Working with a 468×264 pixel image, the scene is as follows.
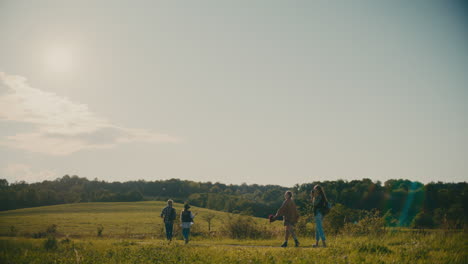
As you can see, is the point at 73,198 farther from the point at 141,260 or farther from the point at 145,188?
the point at 141,260

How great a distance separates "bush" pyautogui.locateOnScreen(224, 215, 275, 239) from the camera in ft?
71.6

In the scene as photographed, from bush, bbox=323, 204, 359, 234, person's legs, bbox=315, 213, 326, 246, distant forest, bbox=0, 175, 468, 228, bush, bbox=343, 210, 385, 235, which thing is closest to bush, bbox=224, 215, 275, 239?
bush, bbox=323, 204, 359, 234

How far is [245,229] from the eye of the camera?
2242cm

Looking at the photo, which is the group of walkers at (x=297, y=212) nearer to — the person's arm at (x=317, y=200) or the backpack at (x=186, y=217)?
the person's arm at (x=317, y=200)

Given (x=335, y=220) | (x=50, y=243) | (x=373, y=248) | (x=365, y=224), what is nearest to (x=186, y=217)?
(x=50, y=243)

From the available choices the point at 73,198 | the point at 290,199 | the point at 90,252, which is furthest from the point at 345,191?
the point at 73,198

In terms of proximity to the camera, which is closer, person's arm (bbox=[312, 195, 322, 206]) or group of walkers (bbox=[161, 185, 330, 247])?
group of walkers (bbox=[161, 185, 330, 247])

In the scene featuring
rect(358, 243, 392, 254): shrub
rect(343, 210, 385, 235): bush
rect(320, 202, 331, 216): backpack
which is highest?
rect(320, 202, 331, 216): backpack

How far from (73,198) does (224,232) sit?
370 feet

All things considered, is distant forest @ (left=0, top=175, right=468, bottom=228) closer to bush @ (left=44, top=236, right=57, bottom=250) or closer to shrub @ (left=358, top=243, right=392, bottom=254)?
bush @ (left=44, top=236, right=57, bottom=250)

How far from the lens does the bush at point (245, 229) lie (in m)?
21.8

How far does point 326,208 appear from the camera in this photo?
542 inches

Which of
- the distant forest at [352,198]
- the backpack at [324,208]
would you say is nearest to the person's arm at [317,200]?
the backpack at [324,208]

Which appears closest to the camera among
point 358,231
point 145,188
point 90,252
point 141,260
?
point 141,260
